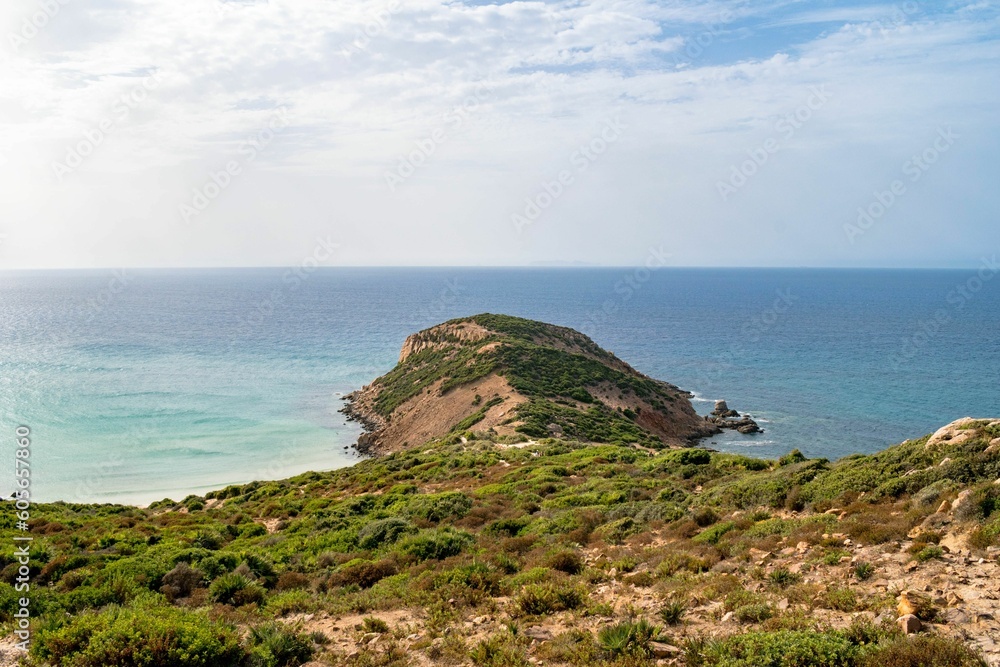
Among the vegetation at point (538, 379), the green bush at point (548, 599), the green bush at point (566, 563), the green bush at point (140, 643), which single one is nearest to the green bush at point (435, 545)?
the green bush at point (566, 563)

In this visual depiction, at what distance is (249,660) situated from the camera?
32.3 feet

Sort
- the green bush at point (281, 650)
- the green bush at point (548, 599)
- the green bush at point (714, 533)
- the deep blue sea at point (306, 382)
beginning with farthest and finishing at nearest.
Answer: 1. the deep blue sea at point (306, 382)
2. the green bush at point (714, 533)
3. the green bush at point (548, 599)
4. the green bush at point (281, 650)

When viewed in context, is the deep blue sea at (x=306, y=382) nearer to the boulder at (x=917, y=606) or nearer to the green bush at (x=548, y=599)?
the green bush at (x=548, y=599)

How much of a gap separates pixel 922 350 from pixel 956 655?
115 metres

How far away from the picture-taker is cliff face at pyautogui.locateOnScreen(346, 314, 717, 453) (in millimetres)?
49562

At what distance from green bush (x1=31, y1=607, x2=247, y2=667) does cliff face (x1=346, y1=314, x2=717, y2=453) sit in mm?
33875

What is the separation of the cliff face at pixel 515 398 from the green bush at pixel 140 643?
1334 inches

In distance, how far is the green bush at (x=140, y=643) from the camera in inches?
363

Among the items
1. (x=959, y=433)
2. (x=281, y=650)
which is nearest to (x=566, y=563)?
(x=281, y=650)

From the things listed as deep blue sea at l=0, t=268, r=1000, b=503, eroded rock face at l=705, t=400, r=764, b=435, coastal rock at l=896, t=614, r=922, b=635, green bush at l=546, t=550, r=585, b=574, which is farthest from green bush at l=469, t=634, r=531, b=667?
eroded rock face at l=705, t=400, r=764, b=435

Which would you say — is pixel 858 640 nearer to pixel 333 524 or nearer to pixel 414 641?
pixel 414 641

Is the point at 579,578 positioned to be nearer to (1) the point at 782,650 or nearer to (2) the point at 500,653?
(2) the point at 500,653

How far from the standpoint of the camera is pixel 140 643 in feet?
30.7

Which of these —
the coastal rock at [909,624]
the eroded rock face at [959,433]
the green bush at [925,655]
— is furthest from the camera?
the eroded rock face at [959,433]
